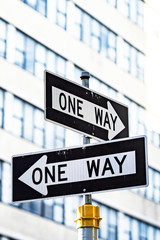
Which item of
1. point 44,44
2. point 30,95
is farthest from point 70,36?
point 30,95

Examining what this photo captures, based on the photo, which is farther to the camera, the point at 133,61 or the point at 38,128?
the point at 133,61

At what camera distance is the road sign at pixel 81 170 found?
6.73 meters

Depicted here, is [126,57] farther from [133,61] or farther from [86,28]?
[86,28]

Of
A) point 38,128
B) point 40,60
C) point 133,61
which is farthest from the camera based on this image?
point 133,61

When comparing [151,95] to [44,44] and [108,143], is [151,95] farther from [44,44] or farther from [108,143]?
[108,143]

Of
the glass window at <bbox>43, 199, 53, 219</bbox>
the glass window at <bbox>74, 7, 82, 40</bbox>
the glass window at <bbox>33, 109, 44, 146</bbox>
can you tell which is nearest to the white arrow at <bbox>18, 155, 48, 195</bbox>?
the glass window at <bbox>43, 199, 53, 219</bbox>

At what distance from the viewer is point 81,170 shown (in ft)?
22.8

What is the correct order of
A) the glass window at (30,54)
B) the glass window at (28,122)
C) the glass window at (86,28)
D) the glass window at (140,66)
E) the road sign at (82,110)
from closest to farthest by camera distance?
the road sign at (82,110)
the glass window at (28,122)
the glass window at (30,54)
the glass window at (86,28)
the glass window at (140,66)

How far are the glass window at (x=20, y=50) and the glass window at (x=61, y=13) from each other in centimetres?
383

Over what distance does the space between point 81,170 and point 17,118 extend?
25.7 m

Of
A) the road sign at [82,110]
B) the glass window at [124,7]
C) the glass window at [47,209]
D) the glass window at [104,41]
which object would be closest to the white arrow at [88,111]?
the road sign at [82,110]

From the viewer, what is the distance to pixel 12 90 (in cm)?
A: 3238

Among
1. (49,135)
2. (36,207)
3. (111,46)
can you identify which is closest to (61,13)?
(111,46)

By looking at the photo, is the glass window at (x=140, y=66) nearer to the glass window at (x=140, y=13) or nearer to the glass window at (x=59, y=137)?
the glass window at (x=140, y=13)
